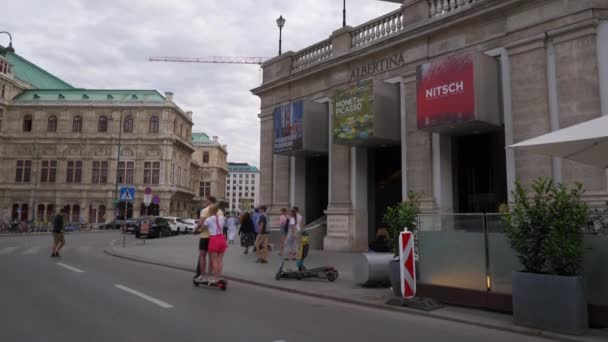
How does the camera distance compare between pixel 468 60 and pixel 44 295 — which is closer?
pixel 44 295

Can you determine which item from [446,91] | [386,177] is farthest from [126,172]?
[446,91]

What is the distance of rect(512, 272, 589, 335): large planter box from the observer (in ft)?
20.3

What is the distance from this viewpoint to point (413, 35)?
17.6 meters

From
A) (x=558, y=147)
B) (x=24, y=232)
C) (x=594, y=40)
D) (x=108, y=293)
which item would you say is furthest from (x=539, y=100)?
(x=24, y=232)

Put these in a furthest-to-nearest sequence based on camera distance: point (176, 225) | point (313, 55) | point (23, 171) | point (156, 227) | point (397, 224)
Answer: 1. point (23, 171)
2. point (176, 225)
3. point (156, 227)
4. point (313, 55)
5. point (397, 224)

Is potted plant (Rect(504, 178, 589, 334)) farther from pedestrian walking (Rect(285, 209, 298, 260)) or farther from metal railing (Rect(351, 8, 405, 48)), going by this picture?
metal railing (Rect(351, 8, 405, 48))

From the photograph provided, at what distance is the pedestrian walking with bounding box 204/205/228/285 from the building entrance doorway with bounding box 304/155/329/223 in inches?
527

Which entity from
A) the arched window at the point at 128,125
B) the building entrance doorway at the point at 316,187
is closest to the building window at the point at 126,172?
the arched window at the point at 128,125

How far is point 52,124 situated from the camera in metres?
72.3

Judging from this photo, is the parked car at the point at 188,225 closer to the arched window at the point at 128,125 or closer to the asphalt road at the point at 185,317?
the arched window at the point at 128,125

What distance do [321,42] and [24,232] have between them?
36541 millimetres

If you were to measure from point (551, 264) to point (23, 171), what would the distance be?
80236 millimetres

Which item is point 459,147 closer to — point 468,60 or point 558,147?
point 468,60

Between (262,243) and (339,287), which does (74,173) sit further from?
(339,287)
